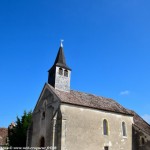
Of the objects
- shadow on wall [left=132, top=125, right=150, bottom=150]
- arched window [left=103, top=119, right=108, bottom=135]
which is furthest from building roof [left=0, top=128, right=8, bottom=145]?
shadow on wall [left=132, top=125, right=150, bottom=150]

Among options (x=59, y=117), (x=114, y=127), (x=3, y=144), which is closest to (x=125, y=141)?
(x=114, y=127)

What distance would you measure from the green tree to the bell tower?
31.9ft

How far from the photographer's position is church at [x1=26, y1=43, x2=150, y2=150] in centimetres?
2517

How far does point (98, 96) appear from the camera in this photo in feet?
109

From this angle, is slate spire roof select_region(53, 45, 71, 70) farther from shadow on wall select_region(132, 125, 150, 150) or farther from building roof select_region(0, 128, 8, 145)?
building roof select_region(0, 128, 8, 145)

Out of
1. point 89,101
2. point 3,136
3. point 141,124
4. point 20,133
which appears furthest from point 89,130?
point 3,136

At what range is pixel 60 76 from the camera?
29766mm

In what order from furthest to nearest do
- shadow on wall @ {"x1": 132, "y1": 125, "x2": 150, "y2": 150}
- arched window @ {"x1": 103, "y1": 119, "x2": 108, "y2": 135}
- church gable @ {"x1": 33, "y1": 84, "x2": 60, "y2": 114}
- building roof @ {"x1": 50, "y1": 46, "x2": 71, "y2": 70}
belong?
1. building roof @ {"x1": 50, "y1": 46, "x2": 71, "y2": 70}
2. shadow on wall @ {"x1": 132, "y1": 125, "x2": 150, "y2": 150}
3. arched window @ {"x1": 103, "y1": 119, "x2": 108, "y2": 135}
4. church gable @ {"x1": 33, "y1": 84, "x2": 60, "y2": 114}

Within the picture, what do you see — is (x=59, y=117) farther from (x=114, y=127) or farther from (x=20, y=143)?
(x=20, y=143)

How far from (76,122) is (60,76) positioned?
22.2ft

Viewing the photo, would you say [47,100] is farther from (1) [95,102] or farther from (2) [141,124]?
(2) [141,124]

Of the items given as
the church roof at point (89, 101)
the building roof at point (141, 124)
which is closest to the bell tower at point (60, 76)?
the church roof at point (89, 101)

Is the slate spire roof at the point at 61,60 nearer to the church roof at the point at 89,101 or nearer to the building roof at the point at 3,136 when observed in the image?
the church roof at the point at 89,101

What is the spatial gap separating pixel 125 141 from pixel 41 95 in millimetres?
12697
